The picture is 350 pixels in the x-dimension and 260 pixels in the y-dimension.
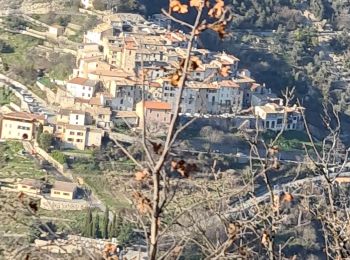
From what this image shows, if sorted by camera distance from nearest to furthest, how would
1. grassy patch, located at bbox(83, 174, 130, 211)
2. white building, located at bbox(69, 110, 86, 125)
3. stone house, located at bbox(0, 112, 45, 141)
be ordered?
grassy patch, located at bbox(83, 174, 130, 211)
stone house, located at bbox(0, 112, 45, 141)
white building, located at bbox(69, 110, 86, 125)

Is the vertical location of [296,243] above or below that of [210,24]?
below

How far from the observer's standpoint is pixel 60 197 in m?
11.7

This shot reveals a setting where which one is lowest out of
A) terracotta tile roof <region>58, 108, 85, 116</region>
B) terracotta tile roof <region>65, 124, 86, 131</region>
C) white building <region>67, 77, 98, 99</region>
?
terracotta tile roof <region>65, 124, 86, 131</region>

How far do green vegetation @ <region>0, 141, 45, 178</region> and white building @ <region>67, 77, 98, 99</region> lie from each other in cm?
164

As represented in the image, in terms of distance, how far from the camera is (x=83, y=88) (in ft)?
49.5

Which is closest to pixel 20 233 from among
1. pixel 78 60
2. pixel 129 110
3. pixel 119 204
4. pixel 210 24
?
pixel 119 204

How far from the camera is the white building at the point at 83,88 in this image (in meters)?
15.0

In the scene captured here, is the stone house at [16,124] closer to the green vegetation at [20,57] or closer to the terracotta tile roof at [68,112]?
the terracotta tile roof at [68,112]

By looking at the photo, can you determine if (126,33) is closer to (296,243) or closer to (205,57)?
(205,57)

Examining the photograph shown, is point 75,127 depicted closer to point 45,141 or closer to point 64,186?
point 45,141

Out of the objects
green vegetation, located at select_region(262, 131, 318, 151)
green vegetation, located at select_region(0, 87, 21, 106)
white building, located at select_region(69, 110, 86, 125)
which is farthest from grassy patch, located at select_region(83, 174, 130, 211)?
green vegetation, located at select_region(0, 87, 21, 106)

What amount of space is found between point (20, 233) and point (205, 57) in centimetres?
657

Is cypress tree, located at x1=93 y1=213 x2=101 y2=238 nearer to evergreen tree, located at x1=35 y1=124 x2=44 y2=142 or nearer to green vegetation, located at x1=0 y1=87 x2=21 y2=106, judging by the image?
evergreen tree, located at x1=35 y1=124 x2=44 y2=142

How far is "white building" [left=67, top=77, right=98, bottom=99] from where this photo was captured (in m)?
15.0
